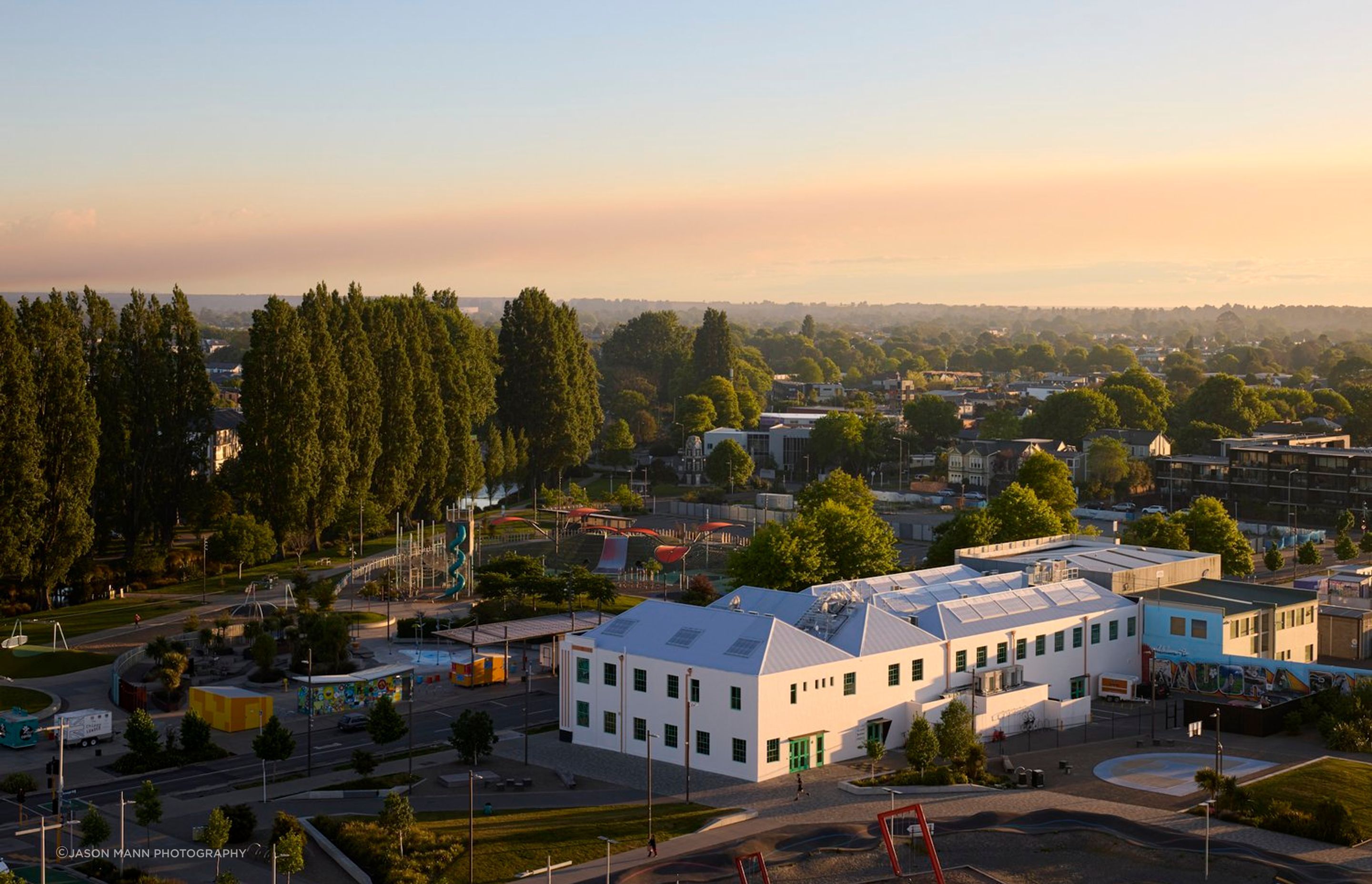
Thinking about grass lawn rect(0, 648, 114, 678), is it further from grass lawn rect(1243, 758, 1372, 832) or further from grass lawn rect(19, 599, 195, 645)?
grass lawn rect(1243, 758, 1372, 832)

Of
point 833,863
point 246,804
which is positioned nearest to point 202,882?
point 246,804

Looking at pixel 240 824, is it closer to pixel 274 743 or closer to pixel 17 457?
pixel 274 743

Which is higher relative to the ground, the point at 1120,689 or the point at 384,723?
the point at 384,723

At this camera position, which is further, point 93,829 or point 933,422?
point 933,422

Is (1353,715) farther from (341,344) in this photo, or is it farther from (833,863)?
(341,344)

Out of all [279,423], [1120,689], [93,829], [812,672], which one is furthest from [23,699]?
[1120,689]
